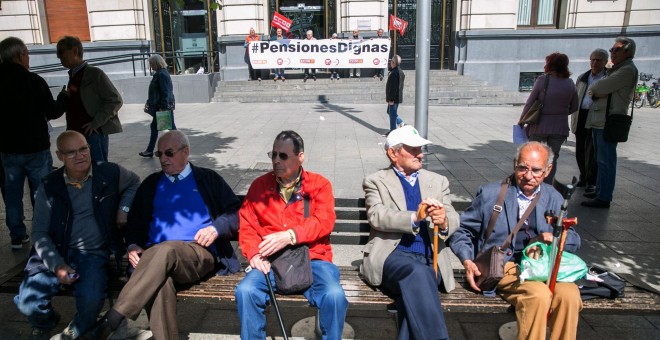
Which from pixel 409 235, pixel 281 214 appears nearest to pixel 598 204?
pixel 409 235

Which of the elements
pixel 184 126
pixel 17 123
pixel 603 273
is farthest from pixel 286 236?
pixel 184 126

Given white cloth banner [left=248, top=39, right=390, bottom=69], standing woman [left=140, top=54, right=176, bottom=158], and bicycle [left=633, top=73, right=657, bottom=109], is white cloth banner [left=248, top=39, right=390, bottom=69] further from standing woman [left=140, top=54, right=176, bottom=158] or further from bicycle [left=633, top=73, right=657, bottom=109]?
standing woman [left=140, top=54, right=176, bottom=158]

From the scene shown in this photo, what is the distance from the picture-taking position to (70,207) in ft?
11.0

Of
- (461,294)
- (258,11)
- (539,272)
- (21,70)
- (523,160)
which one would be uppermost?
(258,11)

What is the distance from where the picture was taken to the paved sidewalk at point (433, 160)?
375cm

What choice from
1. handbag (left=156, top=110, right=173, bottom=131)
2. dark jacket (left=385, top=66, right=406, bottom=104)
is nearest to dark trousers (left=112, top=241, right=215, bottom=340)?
handbag (left=156, top=110, right=173, bottom=131)

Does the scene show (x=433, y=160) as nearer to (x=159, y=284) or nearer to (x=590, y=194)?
(x=590, y=194)

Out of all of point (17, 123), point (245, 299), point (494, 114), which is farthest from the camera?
point (494, 114)

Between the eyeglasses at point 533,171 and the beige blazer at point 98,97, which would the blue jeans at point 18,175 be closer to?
the beige blazer at point 98,97

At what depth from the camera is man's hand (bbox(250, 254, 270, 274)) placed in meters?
3.11

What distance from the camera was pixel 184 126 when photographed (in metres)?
11.9

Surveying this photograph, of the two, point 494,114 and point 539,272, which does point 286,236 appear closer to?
point 539,272

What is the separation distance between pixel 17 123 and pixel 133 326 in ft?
7.36

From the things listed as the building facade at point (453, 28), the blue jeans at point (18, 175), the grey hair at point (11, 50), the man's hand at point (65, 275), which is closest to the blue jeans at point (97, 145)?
the blue jeans at point (18, 175)
